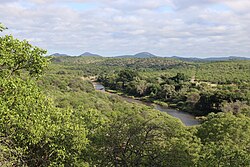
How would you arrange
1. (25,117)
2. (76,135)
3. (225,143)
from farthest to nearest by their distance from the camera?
(225,143), (76,135), (25,117)

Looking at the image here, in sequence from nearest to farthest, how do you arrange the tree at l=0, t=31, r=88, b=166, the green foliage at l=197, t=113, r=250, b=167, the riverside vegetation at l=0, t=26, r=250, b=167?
the tree at l=0, t=31, r=88, b=166 < the riverside vegetation at l=0, t=26, r=250, b=167 < the green foliage at l=197, t=113, r=250, b=167

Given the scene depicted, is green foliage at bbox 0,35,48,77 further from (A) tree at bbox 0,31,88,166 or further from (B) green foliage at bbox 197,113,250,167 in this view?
(B) green foliage at bbox 197,113,250,167

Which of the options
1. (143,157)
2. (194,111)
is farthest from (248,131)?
(194,111)

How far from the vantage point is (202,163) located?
13.2 metres

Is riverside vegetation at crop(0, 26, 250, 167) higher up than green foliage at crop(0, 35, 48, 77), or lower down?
lower down

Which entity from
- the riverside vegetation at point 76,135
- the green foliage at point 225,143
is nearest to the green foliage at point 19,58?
the riverside vegetation at point 76,135

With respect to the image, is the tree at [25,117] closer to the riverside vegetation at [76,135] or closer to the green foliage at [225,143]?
the riverside vegetation at [76,135]

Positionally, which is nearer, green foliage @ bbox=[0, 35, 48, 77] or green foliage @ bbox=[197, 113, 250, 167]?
green foliage @ bbox=[0, 35, 48, 77]

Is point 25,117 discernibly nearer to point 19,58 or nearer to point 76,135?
point 19,58

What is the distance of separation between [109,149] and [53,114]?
3.15m

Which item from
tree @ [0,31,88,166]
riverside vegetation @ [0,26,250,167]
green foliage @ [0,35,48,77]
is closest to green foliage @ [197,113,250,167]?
riverside vegetation @ [0,26,250,167]

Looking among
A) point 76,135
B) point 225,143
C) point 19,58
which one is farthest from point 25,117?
point 225,143

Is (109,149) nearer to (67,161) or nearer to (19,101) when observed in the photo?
(67,161)

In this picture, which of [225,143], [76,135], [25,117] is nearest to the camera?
[25,117]
